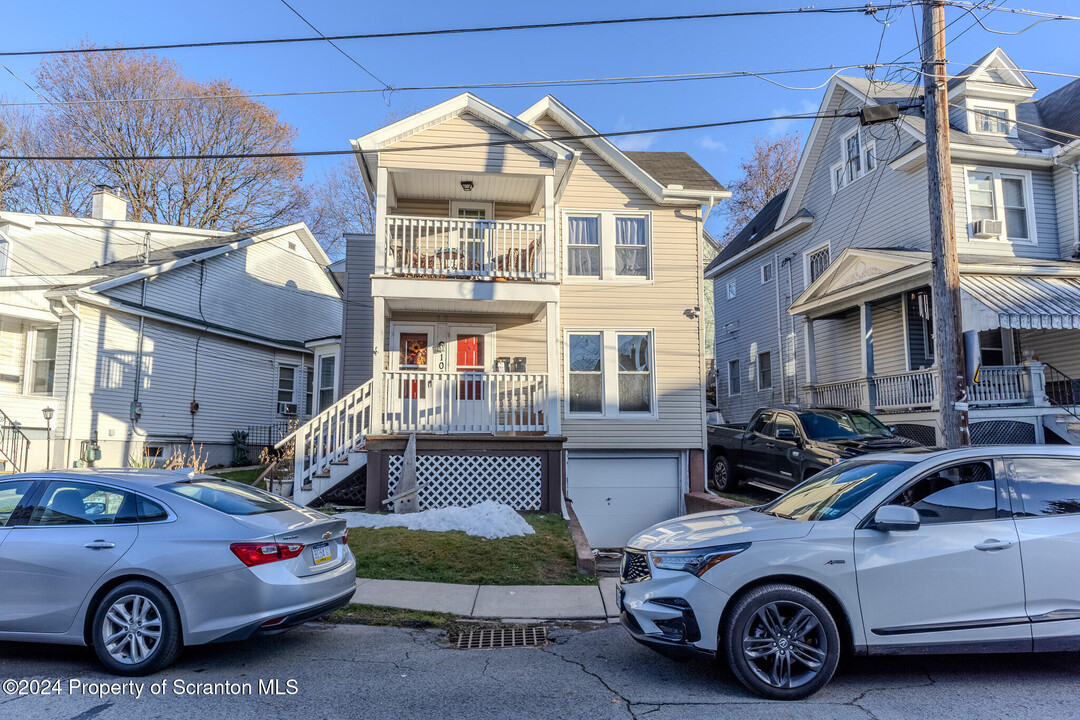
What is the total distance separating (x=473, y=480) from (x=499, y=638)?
18.6 feet

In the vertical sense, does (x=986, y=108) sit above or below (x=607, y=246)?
above

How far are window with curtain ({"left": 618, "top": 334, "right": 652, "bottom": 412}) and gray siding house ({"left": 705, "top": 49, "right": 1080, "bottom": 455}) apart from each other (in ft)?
18.1

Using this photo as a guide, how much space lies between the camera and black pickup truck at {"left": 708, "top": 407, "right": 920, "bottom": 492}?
11297 mm

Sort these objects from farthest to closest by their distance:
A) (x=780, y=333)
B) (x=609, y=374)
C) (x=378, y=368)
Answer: (x=780, y=333) → (x=609, y=374) → (x=378, y=368)

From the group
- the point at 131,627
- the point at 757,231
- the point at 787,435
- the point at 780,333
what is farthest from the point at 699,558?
the point at 757,231

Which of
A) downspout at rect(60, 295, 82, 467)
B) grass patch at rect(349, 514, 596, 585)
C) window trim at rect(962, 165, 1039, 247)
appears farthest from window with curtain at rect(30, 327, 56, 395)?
window trim at rect(962, 165, 1039, 247)

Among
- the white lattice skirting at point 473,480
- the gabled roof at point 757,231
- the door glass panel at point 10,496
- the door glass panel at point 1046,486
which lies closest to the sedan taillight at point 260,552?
the door glass panel at point 10,496

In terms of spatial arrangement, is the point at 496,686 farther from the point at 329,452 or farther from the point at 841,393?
the point at 841,393

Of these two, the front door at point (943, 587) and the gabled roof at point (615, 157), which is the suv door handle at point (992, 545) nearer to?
the front door at point (943, 587)

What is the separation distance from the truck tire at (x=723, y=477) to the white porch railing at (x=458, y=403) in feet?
14.0

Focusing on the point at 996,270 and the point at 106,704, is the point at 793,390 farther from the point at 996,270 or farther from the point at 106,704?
the point at 106,704

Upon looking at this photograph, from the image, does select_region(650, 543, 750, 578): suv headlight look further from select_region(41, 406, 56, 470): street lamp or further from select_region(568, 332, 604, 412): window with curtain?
select_region(41, 406, 56, 470): street lamp

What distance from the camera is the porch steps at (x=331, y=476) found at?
11.9 m

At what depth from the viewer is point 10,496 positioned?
18.5 feet
